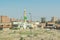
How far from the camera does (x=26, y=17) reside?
9300cm

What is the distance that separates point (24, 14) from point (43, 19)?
39685mm

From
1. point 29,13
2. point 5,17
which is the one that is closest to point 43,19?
point 5,17

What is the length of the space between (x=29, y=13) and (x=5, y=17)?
32.0 m

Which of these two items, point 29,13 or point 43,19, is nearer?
point 29,13

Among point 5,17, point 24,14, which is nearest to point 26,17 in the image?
point 24,14

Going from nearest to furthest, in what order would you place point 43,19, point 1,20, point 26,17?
point 26,17 < point 1,20 < point 43,19

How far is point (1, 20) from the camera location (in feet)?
402

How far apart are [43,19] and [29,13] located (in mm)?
36923

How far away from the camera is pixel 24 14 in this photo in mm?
93688

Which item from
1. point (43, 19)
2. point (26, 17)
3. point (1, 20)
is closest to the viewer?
point (26, 17)

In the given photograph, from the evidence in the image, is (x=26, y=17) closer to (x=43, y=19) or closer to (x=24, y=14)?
(x=24, y=14)

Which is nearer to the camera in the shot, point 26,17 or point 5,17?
point 26,17

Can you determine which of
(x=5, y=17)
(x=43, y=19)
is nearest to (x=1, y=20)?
(x=5, y=17)

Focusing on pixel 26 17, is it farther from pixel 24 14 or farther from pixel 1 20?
pixel 1 20
